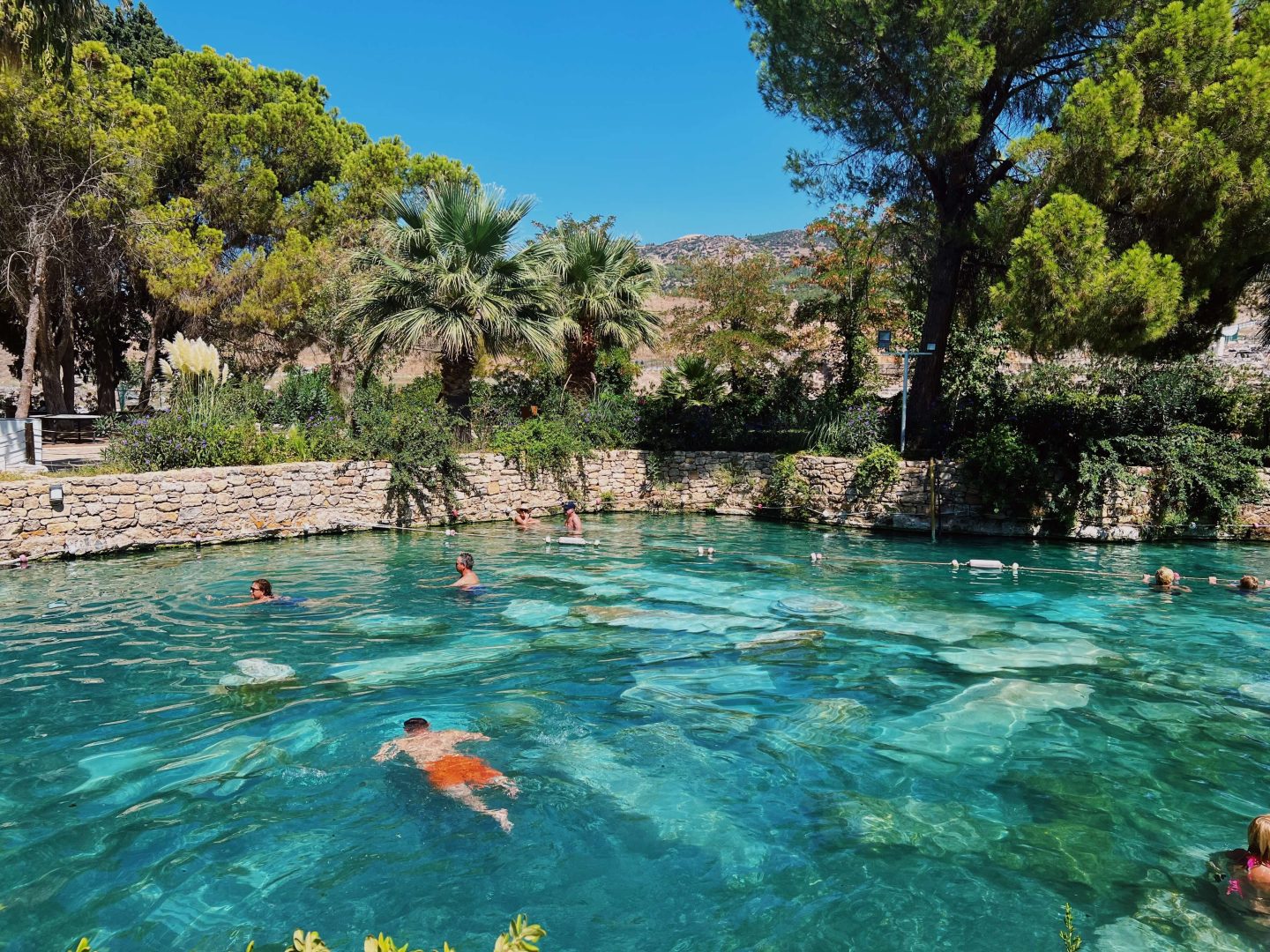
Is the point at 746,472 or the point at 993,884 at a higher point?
the point at 746,472

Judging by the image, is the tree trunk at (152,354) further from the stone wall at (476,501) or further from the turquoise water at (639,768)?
the turquoise water at (639,768)

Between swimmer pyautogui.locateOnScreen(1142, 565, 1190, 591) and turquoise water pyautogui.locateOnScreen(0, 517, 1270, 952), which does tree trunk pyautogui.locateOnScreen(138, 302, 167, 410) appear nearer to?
turquoise water pyautogui.locateOnScreen(0, 517, 1270, 952)

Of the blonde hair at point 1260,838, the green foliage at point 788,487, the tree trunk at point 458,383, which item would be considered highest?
the tree trunk at point 458,383

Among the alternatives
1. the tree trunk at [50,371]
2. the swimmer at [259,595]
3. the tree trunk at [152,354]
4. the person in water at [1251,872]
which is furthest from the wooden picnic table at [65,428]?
the person in water at [1251,872]

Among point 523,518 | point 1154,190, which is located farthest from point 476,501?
point 1154,190

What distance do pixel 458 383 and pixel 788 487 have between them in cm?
858

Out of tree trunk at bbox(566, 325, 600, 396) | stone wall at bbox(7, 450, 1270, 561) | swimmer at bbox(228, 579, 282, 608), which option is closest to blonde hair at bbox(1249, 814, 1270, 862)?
swimmer at bbox(228, 579, 282, 608)

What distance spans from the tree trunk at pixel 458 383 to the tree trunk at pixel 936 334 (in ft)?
36.1

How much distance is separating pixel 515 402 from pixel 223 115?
14494 mm

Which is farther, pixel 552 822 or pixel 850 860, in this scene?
pixel 552 822

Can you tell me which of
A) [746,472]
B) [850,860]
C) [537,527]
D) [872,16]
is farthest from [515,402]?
[850,860]

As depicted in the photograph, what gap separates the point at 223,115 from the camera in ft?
83.0

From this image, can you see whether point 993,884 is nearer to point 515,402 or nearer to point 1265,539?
point 1265,539

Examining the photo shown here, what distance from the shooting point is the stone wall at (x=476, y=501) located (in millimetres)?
13758
